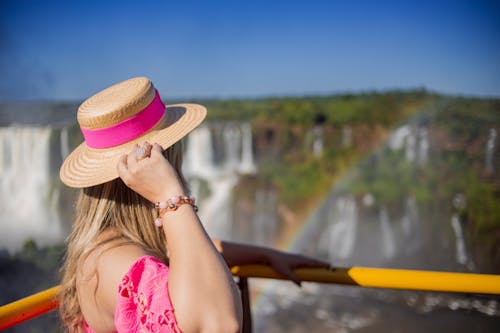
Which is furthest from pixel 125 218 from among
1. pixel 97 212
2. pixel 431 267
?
pixel 431 267

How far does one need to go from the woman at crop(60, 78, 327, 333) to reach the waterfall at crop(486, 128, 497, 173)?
45.4 ft

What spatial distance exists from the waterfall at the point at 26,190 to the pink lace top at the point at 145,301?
2.17 metres

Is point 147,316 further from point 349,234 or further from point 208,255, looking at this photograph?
point 349,234

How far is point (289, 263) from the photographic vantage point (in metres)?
1.76

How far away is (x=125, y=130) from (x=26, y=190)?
7.28 meters

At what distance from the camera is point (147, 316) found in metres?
1.17

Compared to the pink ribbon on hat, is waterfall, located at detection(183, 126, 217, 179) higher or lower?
lower

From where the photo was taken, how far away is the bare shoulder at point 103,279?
1244mm

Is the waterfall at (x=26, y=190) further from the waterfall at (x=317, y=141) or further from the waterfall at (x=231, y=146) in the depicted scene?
the waterfall at (x=317, y=141)

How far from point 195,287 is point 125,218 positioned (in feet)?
1.38

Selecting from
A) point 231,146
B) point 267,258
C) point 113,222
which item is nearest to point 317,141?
point 231,146

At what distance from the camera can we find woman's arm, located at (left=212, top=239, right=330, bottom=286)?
175 centimetres

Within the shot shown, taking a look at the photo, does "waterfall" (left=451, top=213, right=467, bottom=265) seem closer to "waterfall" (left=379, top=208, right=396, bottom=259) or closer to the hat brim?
"waterfall" (left=379, top=208, right=396, bottom=259)

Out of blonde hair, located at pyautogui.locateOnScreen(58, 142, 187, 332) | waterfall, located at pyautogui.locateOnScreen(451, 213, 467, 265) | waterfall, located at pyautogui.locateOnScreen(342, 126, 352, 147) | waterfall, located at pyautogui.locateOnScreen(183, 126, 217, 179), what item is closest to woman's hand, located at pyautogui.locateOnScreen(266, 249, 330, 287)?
blonde hair, located at pyautogui.locateOnScreen(58, 142, 187, 332)
